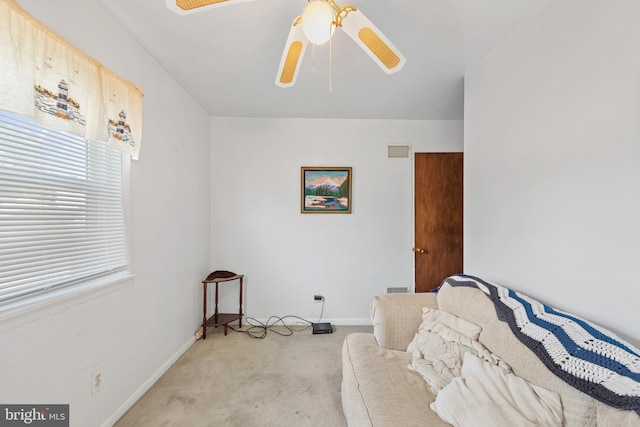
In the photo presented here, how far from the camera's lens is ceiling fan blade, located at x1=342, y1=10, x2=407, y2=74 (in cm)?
98

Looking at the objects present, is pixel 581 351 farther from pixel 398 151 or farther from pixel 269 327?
pixel 269 327

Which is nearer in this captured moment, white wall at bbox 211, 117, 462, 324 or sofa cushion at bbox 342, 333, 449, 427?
sofa cushion at bbox 342, 333, 449, 427

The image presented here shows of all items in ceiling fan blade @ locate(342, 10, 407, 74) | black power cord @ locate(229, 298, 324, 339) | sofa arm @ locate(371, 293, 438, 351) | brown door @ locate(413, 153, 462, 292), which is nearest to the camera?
ceiling fan blade @ locate(342, 10, 407, 74)

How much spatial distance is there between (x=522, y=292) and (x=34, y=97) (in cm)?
264

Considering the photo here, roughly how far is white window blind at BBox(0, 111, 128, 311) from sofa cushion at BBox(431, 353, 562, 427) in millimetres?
1884

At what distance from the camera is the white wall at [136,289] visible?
1108 mm

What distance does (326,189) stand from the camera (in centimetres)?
297

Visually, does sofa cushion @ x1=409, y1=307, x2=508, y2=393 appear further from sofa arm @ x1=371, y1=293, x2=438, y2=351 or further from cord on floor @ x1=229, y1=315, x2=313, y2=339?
cord on floor @ x1=229, y1=315, x2=313, y2=339

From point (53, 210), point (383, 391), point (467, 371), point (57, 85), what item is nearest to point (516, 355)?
point (467, 371)

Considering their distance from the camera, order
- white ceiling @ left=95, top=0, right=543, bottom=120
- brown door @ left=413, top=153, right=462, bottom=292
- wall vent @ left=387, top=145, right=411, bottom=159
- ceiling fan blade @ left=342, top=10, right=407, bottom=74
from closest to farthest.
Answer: ceiling fan blade @ left=342, top=10, right=407, bottom=74
white ceiling @ left=95, top=0, right=543, bottom=120
brown door @ left=413, top=153, right=462, bottom=292
wall vent @ left=387, top=145, right=411, bottom=159

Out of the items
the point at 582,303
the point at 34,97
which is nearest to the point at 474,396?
the point at 582,303

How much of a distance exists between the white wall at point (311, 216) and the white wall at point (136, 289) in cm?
33

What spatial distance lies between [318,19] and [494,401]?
1.64 metres

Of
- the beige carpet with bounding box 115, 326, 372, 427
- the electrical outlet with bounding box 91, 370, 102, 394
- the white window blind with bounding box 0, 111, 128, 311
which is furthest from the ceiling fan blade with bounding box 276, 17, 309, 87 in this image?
the beige carpet with bounding box 115, 326, 372, 427
